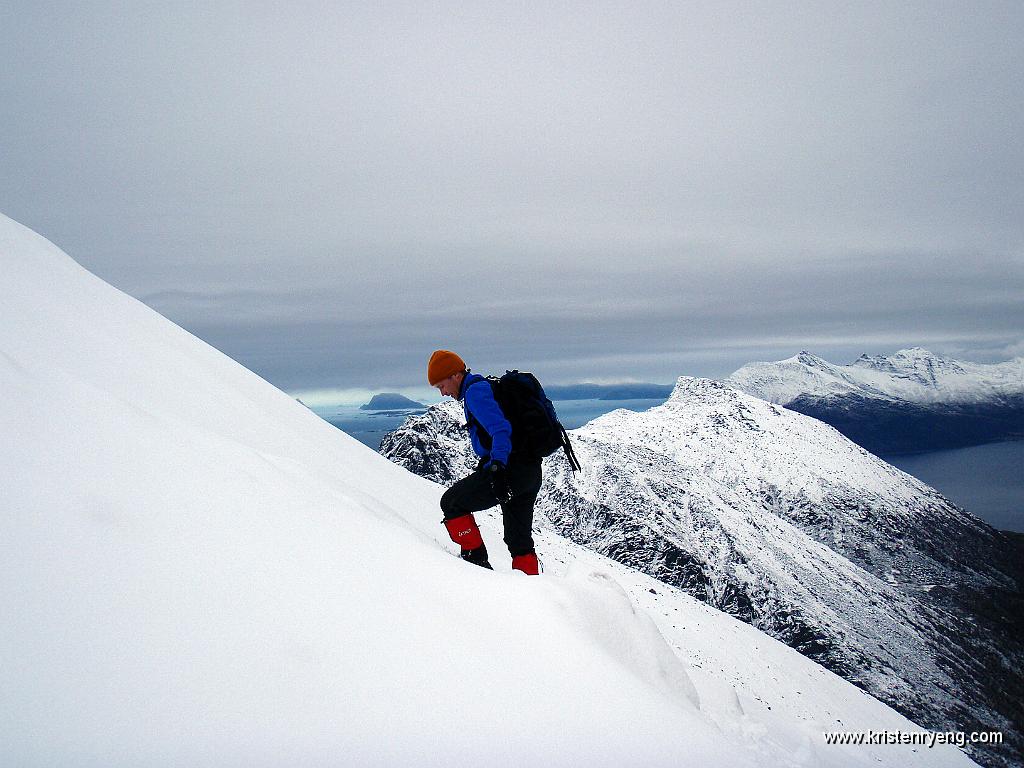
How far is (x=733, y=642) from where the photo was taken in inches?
1361

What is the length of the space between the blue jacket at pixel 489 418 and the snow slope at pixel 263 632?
147 centimetres

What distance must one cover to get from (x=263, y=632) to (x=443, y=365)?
4057 mm

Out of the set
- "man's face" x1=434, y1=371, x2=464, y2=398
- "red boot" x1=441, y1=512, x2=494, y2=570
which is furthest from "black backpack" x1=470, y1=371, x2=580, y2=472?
"red boot" x1=441, y1=512, x2=494, y2=570

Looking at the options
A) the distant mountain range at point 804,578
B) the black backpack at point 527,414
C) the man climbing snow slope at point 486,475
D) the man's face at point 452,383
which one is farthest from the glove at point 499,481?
the distant mountain range at point 804,578

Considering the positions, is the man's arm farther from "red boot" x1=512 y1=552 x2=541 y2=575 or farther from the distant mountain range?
the distant mountain range

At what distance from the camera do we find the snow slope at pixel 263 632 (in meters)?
2.79

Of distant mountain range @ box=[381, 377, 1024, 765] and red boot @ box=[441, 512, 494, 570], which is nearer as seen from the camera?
red boot @ box=[441, 512, 494, 570]

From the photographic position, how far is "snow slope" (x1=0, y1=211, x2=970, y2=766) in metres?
2.79

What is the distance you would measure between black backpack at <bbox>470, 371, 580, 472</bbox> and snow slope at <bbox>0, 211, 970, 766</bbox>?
1485 millimetres

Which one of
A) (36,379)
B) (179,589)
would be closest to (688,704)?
(179,589)

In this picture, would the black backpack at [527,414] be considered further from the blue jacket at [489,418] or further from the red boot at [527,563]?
the red boot at [527,563]

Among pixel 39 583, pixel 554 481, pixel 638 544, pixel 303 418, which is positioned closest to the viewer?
pixel 39 583

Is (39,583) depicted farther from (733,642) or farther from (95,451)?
(733,642)

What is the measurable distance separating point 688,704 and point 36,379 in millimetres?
6351
